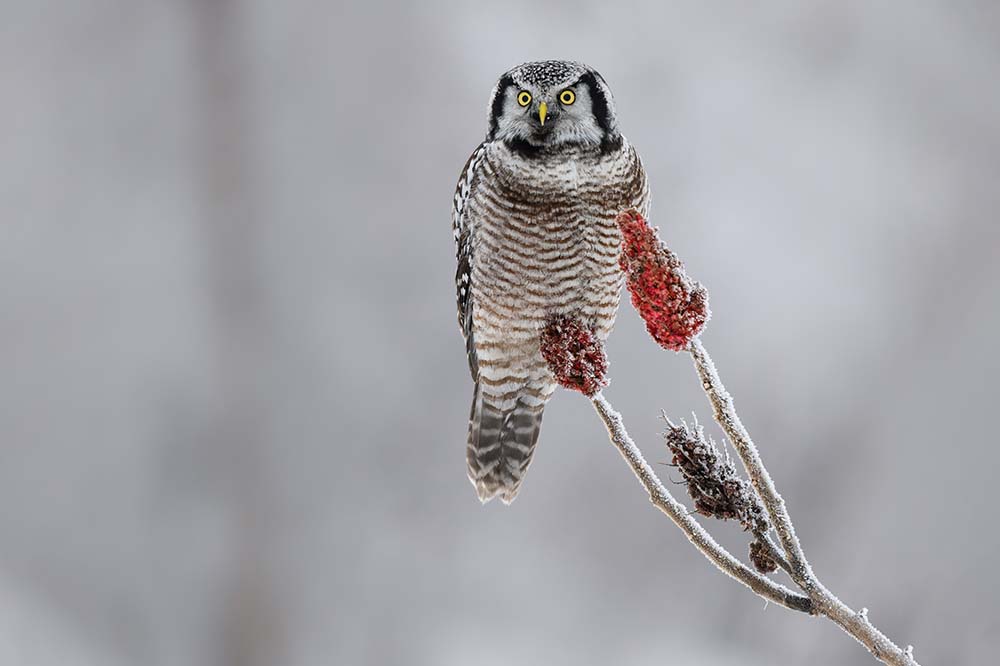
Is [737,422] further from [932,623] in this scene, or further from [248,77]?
[248,77]

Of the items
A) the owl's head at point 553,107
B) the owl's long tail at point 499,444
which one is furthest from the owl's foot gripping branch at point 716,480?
the owl's long tail at point 499,444

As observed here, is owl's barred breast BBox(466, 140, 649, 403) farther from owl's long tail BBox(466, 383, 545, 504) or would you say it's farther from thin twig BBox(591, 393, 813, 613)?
thin twig BBox(591, 393, 813, 613)

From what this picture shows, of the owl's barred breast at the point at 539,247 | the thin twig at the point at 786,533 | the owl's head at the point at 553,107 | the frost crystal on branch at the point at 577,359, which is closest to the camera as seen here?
the thin twig at the point at 786,533

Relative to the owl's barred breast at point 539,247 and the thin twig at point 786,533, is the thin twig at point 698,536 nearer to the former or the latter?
the thin twig at point 786,533

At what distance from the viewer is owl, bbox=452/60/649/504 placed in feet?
4.44

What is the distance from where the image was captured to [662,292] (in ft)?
2.51

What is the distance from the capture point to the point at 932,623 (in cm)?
169

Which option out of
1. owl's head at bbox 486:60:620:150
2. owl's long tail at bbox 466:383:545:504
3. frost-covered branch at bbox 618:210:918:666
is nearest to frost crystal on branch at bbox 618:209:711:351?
frost-covered branch at bbox 618:210:918:666

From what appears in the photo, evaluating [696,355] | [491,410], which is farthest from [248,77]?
[696,355]

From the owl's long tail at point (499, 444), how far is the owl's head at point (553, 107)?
47 centimetres

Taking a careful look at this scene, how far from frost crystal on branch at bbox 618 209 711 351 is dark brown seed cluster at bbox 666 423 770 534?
0.08 m

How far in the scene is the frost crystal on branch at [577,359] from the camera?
960 mm

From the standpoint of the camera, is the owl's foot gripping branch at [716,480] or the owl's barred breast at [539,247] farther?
the owl's barred breast at [539,247]

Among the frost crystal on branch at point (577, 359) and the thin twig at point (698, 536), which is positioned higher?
the frost crystal on branch at point (577, 359)
